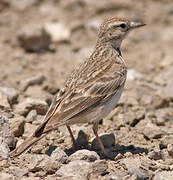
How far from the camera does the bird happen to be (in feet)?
21.5

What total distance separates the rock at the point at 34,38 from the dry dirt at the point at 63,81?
0.08 feet

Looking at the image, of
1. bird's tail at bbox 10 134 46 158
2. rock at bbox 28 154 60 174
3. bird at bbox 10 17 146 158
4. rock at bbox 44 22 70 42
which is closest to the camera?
rock at bbox 28 154 60 174

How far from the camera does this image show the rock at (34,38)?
463 inches

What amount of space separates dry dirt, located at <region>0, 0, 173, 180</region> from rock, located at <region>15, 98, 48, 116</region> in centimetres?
2

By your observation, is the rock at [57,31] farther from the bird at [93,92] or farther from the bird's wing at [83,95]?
the bird's wing at [83,95]

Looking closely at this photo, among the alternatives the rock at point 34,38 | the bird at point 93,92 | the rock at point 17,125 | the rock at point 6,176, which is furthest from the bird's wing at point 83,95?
the rock at point 34,38

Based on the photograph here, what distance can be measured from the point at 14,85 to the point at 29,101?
1.72 meters

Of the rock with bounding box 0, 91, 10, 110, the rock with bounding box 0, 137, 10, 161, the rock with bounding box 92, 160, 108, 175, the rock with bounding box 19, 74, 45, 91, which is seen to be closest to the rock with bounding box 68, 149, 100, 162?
the rock with bounding box 92, 160, 108, 175

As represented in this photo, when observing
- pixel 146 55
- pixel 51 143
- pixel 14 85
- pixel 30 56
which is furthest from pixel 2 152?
pixel 146 55

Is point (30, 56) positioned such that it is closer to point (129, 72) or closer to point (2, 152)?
point (129, 72)

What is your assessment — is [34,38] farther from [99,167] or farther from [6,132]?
[99,167]

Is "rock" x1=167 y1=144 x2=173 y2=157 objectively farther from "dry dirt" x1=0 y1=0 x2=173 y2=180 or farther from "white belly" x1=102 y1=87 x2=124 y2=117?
"white belly" x1=102 y1=87 x2=124 y2=117

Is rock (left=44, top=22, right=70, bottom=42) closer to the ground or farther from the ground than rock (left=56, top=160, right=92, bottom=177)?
farther from the ground

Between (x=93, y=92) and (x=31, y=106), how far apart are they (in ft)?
4.55
